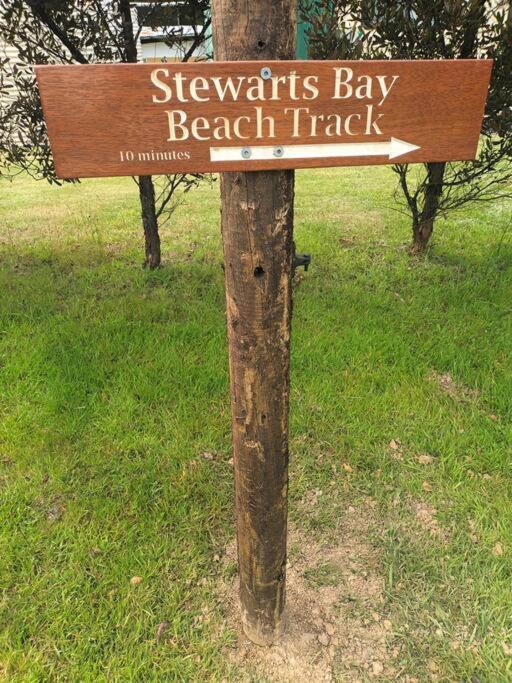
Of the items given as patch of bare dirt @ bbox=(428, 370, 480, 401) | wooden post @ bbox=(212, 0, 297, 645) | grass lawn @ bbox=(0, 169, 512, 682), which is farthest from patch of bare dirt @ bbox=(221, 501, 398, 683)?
patch of bare dirt @ bbox=(428, 370, 480, 401)

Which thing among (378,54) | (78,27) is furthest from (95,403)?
(378,54)

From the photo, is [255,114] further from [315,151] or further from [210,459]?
[210,459]

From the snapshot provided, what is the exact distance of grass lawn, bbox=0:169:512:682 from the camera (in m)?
2.12

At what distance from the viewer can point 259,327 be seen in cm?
153

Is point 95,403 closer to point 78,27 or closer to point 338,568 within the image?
point 338,568

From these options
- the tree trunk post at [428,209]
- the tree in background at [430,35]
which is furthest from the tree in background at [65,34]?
the tree trunk post at [428,209]

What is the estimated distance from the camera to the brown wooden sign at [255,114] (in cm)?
115

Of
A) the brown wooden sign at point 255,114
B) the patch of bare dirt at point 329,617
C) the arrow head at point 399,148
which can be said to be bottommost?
the patch of bare dirt at point 329,617

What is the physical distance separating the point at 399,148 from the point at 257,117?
39cm

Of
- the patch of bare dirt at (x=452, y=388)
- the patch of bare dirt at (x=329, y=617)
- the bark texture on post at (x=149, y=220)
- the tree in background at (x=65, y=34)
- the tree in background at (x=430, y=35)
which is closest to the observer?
the patch of bare dirt at (x=329, y=617)

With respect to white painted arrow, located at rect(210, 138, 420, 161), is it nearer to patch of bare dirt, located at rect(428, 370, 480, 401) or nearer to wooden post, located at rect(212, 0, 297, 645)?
wooden post, located at rect(212, 0, 297, 645)

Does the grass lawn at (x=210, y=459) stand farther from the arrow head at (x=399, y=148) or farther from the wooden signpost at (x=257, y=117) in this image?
the arrow head at (x=399, y=148)

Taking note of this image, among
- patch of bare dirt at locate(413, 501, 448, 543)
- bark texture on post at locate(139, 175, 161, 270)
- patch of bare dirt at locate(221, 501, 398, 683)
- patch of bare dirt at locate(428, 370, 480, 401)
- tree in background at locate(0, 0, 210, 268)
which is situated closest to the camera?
patch of bare dirt at locate(221, 501, 398, 683)

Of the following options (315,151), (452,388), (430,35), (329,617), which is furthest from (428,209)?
(315,151)
